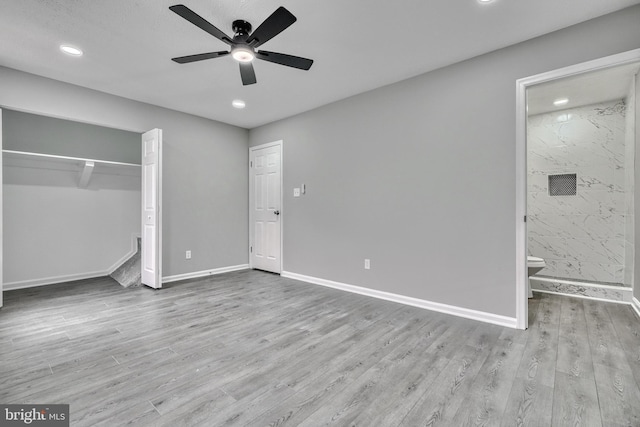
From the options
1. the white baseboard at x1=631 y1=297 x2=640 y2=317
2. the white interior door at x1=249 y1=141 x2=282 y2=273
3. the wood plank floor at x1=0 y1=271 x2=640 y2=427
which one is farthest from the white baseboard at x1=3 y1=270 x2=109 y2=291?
the white baseboard at x1=631 y1=297 x2=640 y2=317

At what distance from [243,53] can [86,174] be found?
3.61 metres

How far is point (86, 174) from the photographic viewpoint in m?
4.39

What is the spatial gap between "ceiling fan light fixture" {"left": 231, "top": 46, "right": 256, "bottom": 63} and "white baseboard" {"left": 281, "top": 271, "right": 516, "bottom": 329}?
113 inches

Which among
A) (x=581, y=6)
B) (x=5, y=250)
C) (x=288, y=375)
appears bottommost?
(x=288, y=375)

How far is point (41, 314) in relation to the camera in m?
3.04

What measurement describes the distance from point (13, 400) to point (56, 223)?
3592 millimetres

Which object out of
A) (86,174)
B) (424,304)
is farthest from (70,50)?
(424,304)

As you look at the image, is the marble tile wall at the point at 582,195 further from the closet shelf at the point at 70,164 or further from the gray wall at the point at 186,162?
the closet shelf at the point at 70,164

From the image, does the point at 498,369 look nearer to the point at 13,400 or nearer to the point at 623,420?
the point at 623,420

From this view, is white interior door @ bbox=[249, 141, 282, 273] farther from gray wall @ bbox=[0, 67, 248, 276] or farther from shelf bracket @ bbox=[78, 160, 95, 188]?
shelf bracket @ bbox=[78, 160, 95, 188]

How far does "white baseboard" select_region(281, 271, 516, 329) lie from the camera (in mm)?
2783

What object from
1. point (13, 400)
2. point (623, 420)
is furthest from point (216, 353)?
point (623, 420)

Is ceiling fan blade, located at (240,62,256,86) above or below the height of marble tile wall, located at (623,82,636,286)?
above

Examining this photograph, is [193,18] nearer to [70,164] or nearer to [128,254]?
[70,164]
